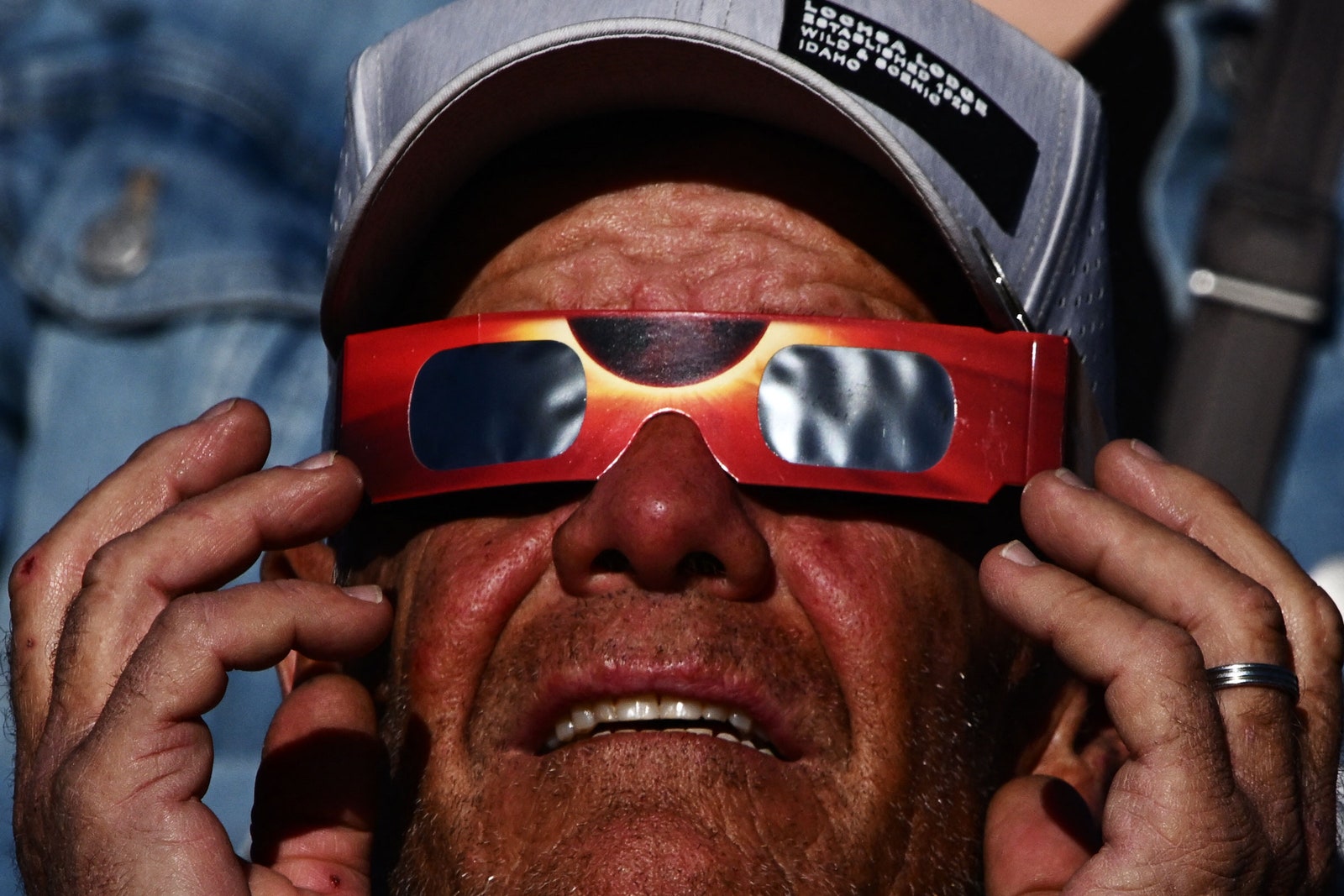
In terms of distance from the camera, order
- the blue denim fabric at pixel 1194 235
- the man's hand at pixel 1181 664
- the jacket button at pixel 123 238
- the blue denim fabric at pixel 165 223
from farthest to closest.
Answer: the jacket button at pixel 123 238 → the blue denim fabric at pixel 165 223 → the blue denim fabric at pixel 1194 235 → the man's hand at pixel 1181 664

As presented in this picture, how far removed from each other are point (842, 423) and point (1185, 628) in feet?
1.68

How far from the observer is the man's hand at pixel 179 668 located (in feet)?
6.27

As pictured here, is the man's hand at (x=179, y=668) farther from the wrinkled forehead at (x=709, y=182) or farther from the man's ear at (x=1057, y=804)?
the man's ear at (x=1057, y=804)

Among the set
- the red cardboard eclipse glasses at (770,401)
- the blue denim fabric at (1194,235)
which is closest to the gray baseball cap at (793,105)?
the red cardboard eclipse glasses at (770,401)

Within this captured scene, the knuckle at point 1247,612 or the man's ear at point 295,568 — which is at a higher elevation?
the knuckle at point 1247,612

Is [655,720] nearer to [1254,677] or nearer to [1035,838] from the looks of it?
[1035,838]

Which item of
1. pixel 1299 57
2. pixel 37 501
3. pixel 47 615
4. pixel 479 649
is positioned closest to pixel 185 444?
pixel 47 615

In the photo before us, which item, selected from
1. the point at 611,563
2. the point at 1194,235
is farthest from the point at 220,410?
the point at 1194,235

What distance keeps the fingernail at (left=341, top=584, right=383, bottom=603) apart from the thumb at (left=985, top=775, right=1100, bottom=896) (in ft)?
3.04

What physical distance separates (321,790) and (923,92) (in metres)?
1.33

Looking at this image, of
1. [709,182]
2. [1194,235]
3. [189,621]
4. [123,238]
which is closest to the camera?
[189,621]

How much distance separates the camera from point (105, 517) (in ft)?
7.17

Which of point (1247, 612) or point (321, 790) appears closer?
point (1247, 612)

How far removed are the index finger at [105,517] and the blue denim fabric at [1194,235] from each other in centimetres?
214
